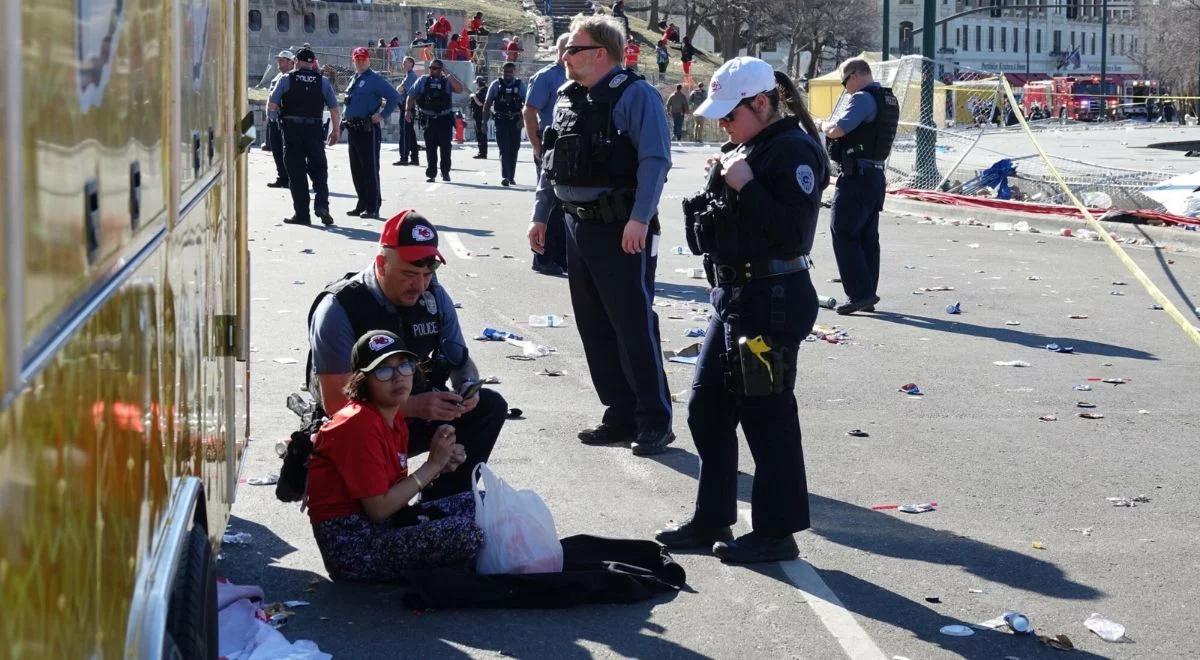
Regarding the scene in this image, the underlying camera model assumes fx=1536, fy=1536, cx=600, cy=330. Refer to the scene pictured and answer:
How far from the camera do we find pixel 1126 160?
35.7 meters

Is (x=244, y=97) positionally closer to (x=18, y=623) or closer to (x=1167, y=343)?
(x=18, y=623)

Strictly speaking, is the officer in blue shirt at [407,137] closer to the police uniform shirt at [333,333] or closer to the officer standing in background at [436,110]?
the officer standing in background at [436,110]

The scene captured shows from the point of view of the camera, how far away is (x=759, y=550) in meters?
5.49

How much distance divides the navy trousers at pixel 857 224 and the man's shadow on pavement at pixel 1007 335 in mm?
335

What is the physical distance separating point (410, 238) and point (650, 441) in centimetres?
224

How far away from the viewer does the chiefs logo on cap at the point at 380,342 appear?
490 cm

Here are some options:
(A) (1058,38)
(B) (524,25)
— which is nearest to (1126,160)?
(B) (524,25)

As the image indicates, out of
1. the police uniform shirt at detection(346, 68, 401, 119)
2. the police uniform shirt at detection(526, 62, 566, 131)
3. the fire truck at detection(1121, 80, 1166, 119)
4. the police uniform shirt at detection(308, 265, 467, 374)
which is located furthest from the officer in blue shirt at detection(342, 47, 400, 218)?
the fire truck at detection(1121, 80, 1166, 119)

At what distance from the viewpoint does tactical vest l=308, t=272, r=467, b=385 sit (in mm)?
5379

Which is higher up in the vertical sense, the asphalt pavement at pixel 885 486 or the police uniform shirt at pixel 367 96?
the police uniform shirt at pixel 367 96

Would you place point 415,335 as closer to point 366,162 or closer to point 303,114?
point 303,114

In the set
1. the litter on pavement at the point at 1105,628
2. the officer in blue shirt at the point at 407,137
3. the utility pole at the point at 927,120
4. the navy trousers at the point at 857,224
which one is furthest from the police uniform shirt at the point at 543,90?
the officer in blue shirt at the point at 407,137

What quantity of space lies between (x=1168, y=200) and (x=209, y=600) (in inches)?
640

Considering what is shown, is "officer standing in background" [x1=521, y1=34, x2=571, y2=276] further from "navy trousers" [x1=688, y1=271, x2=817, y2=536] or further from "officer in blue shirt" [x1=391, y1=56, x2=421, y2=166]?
"officer in blue shirt" [x1=391, y1=56, x2=421, y2=166]
